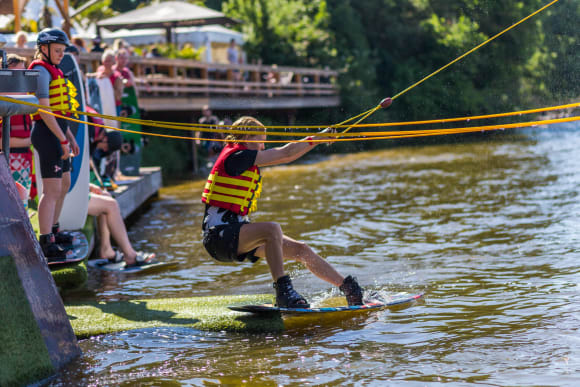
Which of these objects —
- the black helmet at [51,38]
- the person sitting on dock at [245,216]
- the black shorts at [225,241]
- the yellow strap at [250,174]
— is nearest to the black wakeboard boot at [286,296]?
the person sitting on dock at [245,216]

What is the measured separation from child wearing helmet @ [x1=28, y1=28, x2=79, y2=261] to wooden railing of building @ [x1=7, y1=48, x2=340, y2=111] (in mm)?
6243

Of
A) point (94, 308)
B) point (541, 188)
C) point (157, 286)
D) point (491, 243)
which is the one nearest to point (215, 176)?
point (94, 308)

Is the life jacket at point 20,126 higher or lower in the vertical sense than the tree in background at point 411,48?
lower

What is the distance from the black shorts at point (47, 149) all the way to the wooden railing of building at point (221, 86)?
628cm

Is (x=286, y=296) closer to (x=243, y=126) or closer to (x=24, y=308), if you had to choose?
(x=243, y=126)

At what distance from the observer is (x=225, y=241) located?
563 centimetres

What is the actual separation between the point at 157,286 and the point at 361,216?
15.8ft

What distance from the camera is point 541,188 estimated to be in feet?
44.4

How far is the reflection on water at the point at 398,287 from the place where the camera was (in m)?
4.63

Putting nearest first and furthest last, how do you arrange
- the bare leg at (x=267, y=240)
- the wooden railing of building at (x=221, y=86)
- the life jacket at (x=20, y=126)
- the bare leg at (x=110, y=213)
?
the bare leg at (x=267, y=240)
the life jacket at (x=20, y=126)
the bare leg at (x=110, y=213)
the wooden railing of building at (x=221, y=86)

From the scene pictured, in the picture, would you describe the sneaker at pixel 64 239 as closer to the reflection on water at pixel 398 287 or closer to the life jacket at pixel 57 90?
the reflection on water at pixel 398 287

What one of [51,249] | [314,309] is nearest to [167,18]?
[51,249]

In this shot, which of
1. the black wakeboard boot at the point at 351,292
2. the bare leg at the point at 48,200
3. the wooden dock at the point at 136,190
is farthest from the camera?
the wooden dock at the point at 136,190

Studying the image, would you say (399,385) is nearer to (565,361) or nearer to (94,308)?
(565,361)
